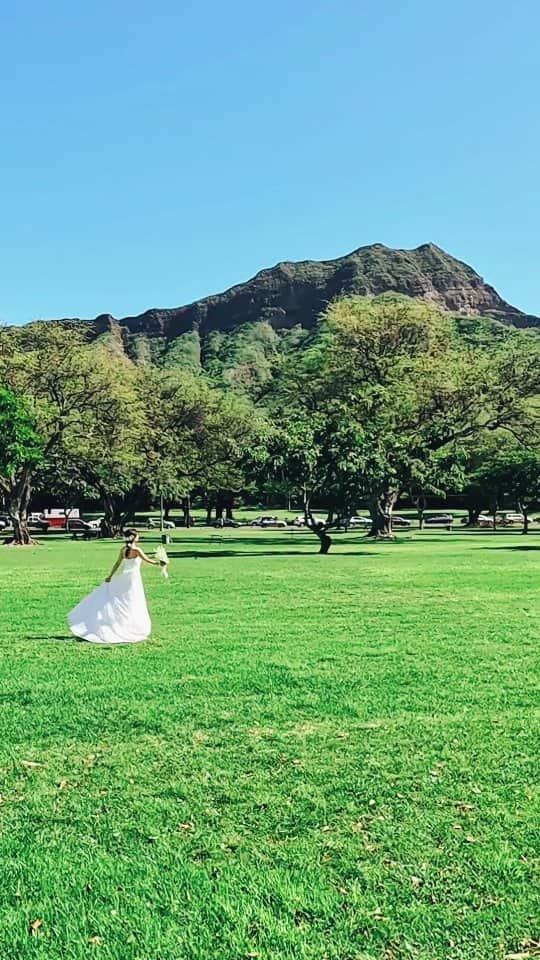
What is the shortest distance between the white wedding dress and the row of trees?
20800 mm

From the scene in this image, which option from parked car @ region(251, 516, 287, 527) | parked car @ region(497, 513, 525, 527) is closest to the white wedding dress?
parked car @ region(497, 513, 525, 527)

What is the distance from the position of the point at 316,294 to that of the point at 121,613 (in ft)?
491

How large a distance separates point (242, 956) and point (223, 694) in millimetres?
4605

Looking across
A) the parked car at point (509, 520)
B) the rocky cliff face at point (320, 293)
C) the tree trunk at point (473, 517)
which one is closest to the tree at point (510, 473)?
the tree trunk at point (473, 517)

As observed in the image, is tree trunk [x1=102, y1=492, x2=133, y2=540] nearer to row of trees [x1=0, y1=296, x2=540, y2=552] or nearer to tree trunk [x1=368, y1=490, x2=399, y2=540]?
row of trees [x1=0, y1=296, x2=540, y2=552]

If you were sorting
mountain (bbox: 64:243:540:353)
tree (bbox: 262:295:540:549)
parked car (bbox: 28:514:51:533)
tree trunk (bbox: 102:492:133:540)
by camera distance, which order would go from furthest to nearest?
mountain (bbox: 64:243:540:353)
parked car (bbox: 28:514:51:533)
tree trunk (bbox: 102:492:133:540)
tree (bbox: 262:295:540:549)

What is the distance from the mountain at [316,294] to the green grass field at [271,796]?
141 m

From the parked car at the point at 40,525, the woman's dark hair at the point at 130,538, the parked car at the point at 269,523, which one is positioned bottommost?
the parked car at the point at 40,525

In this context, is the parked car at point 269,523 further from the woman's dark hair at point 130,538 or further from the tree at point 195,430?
the woman's dark hair at point 130,538

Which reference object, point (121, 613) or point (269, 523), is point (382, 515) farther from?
point (121, 613)

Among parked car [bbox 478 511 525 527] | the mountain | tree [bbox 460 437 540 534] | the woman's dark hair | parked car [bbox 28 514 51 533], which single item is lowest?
parked car [bbox 28 514 51 533]

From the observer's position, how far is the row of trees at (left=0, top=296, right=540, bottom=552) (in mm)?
33344

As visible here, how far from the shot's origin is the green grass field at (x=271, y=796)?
12.0 ft

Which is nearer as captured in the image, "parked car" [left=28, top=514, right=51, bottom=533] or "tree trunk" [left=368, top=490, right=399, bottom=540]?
"tree trunk" [left=368, top=490, right=399, bottom=540]
